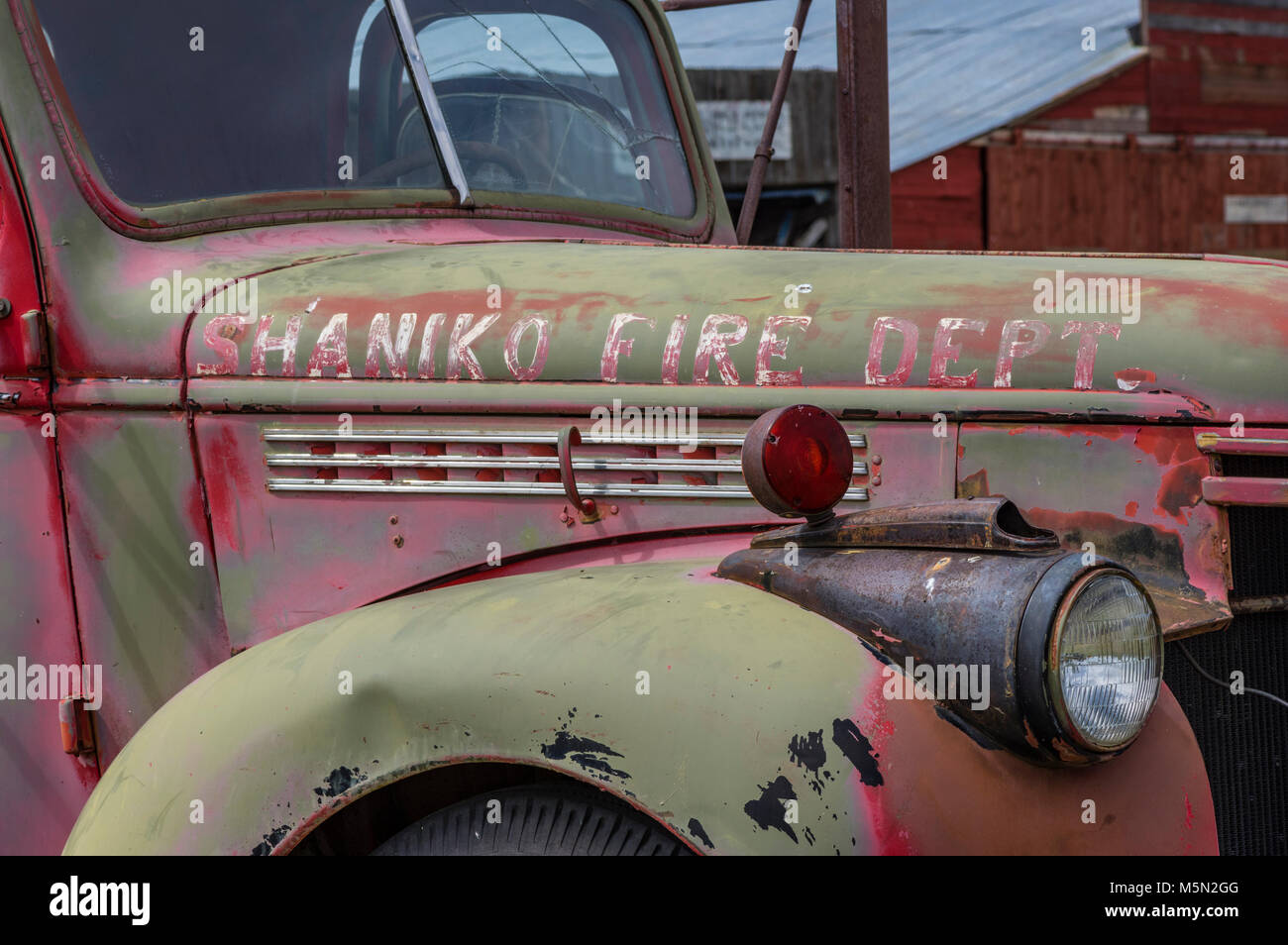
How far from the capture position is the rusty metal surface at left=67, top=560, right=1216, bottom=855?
1737 millimetres

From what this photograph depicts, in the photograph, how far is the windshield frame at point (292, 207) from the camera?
2574 mm

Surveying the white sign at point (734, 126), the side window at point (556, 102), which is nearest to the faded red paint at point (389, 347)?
the side window at point (556, 102)

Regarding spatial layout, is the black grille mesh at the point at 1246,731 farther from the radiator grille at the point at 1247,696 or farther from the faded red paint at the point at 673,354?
the faded red paint at the point at 673,354

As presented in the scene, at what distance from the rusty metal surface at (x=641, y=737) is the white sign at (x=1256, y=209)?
12.1 metres

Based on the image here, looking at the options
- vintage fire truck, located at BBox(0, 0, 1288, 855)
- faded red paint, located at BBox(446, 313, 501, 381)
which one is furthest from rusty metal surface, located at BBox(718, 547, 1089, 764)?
faded red paint, located at BBox(446, 313, 501, 381)

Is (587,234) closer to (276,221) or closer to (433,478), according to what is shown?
(276,221)

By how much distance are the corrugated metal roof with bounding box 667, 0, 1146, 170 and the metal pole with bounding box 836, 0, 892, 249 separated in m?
8.25

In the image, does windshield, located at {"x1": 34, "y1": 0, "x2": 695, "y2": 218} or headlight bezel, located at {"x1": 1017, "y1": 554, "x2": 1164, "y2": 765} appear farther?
windshield, located at {"x1": 34, "y1": 0, "x2": 695, "y2": 218}

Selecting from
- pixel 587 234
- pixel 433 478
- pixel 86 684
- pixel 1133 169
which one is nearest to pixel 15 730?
pixel 86 684

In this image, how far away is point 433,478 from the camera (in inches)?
96.0

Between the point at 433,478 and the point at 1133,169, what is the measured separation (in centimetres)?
1155

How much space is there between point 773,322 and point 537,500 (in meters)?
0.47

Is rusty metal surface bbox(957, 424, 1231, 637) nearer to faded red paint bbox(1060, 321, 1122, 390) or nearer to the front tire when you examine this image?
faded red paint bbox(1060, 321, 1122, 390)

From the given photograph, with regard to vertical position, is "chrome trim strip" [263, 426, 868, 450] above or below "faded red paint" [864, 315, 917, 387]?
below
